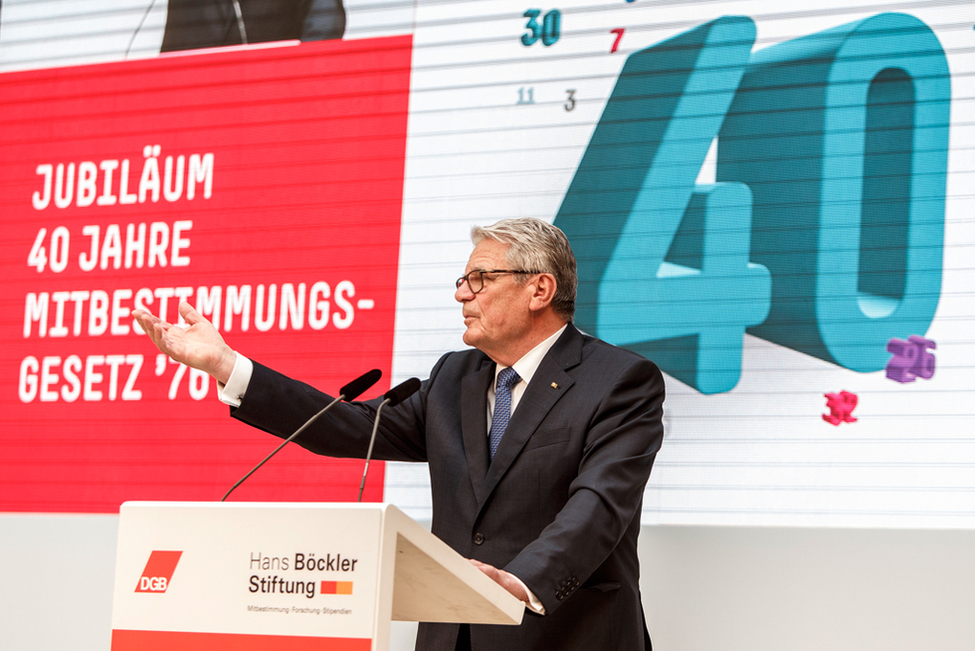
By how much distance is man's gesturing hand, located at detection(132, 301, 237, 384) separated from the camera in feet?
6.93

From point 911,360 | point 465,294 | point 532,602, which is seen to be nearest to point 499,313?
point 465,294

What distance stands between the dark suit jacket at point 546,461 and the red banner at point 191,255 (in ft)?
3.20

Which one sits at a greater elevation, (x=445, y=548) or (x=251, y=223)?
(x=251, y=223)

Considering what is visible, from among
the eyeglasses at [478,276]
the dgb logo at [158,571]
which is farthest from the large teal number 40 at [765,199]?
the dgb logo at [158,571]

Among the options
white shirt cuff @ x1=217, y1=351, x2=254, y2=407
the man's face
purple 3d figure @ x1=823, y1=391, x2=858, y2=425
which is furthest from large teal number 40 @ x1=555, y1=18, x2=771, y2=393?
white shirt cuff @ x1=217, y1=351, x2=254, y2=407

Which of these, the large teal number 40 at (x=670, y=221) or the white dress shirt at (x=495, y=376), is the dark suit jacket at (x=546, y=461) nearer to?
the white dress shirt at (x=495, y=376)

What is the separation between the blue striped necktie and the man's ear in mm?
179

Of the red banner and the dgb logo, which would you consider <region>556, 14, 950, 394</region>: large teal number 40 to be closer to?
the red banner

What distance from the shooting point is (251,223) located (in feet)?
11.8

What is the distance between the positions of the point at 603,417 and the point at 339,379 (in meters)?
1.43

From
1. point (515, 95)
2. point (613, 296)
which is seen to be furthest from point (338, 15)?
point (613, 296)

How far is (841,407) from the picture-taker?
113 inches

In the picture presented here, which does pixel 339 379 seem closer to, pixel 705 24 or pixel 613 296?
pixel 613 296

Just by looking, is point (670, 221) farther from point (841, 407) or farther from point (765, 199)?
point (841, 407)
